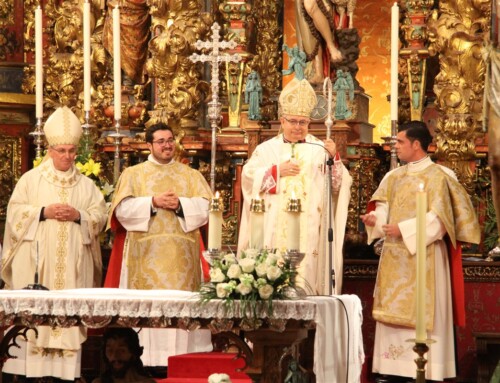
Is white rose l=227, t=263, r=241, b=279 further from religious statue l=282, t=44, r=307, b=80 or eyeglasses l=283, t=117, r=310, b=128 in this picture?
religious statue l=282, t=44, r=307, b=80

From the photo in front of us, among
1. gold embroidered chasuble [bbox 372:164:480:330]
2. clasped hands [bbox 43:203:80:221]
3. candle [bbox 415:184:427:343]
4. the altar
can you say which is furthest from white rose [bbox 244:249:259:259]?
clasped hands [bbox 43:203:80:221]

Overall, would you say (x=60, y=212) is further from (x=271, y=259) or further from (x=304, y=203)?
(x=271, y=259)

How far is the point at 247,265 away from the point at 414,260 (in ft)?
9.09

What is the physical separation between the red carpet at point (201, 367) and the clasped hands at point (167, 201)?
1021mm

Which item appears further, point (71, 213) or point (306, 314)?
point (71, 213)

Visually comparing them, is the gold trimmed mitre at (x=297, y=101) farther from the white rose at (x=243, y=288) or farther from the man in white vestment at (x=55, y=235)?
the white rose at (x=243, y=288)

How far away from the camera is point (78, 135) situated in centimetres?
1037

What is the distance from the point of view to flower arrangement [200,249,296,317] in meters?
7.34

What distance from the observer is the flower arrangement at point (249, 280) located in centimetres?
734

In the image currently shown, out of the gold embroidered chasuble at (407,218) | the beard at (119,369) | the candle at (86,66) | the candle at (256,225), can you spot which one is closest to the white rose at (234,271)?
the candle at (256,225)

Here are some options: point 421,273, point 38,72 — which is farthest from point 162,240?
point 421,273

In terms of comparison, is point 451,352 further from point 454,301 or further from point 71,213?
point 71,213

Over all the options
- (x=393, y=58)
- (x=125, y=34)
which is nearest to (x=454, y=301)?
(x=393, y=58)

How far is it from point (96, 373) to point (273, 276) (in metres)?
3.94
